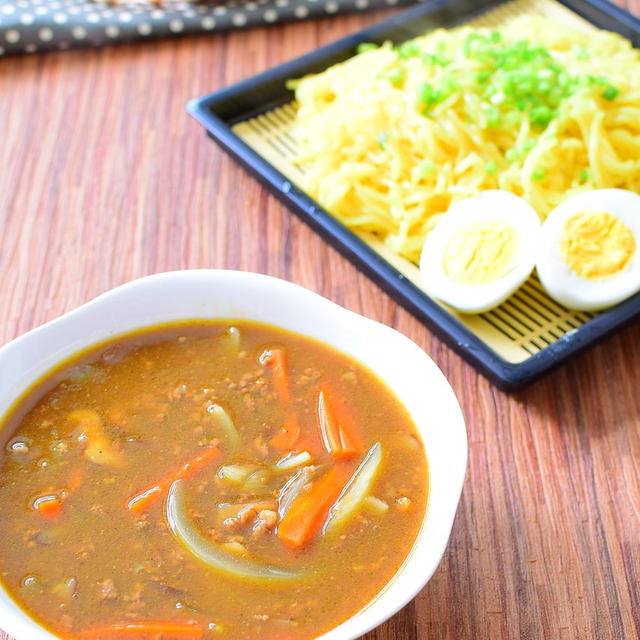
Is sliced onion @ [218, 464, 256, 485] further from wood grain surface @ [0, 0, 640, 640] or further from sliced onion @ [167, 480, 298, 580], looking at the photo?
wood grain surface @ [0, 0, 640, 640]

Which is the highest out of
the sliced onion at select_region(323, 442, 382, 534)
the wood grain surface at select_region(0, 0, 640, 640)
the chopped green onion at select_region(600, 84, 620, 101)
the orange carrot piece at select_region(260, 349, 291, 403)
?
the chopped green onion at select_region(600, 84, 620, 101)

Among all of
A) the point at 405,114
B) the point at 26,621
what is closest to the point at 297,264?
the point at 405,114

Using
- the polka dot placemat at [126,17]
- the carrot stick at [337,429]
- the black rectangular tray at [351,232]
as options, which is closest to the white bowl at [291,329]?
the carrot stick at [337,429]

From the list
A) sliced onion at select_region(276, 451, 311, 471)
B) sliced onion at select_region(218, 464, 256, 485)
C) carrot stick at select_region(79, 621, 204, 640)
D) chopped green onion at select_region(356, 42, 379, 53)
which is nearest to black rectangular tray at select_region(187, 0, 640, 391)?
chopped green onion at select_region(356, 42, 379, 53)

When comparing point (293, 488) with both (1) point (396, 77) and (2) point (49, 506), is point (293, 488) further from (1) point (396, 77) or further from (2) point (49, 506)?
(1) point (396, 77)

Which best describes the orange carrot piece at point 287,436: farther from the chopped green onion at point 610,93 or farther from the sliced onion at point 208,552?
the chopped green onion at point 610,93

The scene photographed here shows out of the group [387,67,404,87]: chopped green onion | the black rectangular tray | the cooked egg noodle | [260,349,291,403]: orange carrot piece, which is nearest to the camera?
[260,349,291,403]: orange carrot piece

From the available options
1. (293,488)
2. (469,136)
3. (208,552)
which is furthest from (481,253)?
(208,552)

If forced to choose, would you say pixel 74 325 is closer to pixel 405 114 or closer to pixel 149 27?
pixel 405 114
